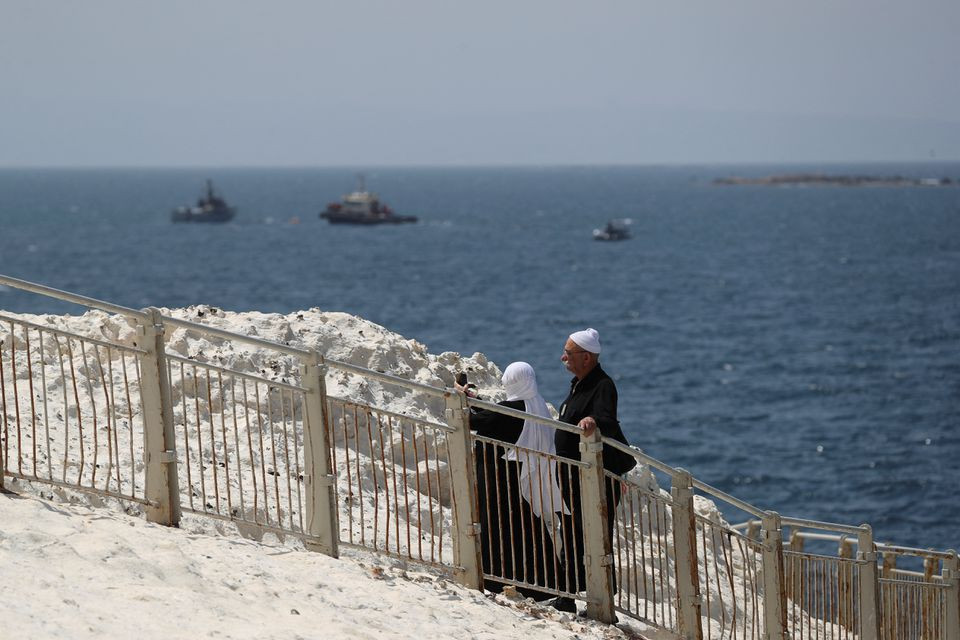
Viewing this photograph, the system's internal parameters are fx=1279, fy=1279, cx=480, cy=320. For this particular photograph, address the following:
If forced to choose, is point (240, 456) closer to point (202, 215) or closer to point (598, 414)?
point (598, 414)

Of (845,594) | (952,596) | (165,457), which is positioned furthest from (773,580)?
(165,457)

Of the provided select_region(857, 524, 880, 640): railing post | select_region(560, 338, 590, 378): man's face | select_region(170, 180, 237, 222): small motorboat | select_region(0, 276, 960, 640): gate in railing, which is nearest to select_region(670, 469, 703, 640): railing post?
select_region(0, 276, 960, 640): gate in railing

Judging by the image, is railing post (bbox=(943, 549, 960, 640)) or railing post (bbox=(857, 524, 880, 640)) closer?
railing post (bbox=(857, 524, 880, 640))

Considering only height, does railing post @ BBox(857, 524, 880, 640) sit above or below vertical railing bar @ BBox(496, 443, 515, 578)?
below

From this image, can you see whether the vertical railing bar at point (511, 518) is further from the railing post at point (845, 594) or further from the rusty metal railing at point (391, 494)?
the railing post at point (845, 594)

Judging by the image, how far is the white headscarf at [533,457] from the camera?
6.91m

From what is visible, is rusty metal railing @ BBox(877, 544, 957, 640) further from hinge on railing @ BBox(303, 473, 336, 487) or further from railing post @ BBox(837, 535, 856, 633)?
hinge on railing @ BBox(303, 473, 336, 487)

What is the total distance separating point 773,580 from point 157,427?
12.4ft

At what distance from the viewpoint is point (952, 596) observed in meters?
9.36

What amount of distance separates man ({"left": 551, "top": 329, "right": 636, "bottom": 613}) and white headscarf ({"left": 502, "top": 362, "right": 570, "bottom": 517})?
61 mm

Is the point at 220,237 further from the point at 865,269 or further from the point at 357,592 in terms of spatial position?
the point at 357,592

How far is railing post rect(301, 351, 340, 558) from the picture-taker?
641cm

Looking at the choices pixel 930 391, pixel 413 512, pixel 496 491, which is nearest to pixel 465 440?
pixel 496 491

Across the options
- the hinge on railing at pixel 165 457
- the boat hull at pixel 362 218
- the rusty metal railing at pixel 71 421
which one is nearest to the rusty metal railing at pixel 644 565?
the hinge on railing at pixel 165 457
